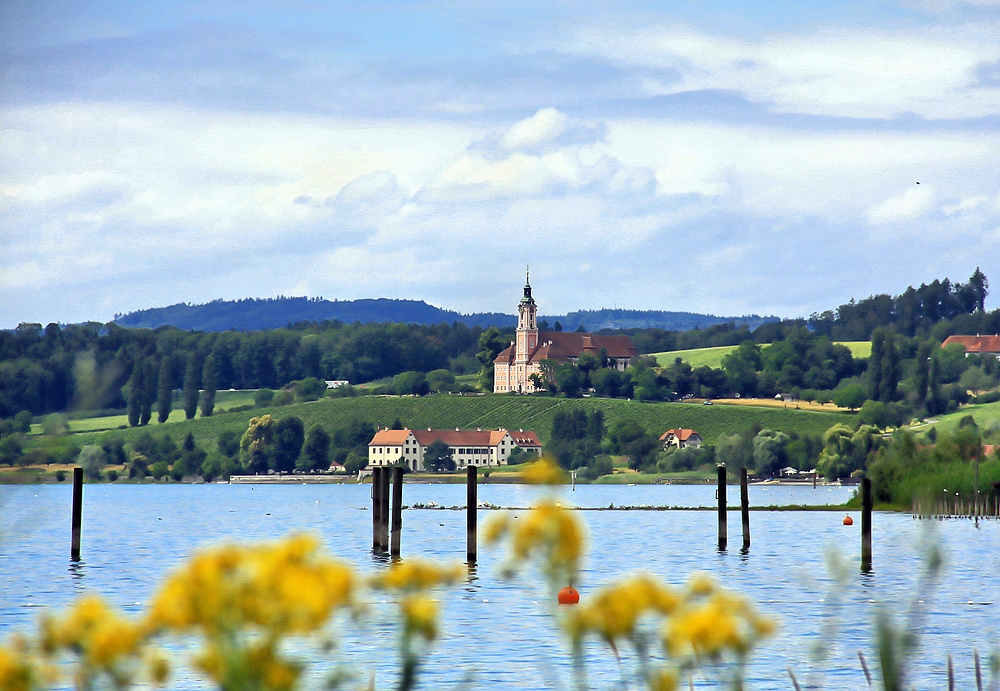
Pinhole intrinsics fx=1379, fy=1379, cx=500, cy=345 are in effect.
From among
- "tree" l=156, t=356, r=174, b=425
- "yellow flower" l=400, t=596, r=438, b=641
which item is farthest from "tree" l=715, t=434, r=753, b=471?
"yellow flower" l=400, t=596, r=438, b=641

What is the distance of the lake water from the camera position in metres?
22.4

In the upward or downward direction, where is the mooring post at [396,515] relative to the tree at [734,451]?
downward

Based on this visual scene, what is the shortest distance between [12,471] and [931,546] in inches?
211

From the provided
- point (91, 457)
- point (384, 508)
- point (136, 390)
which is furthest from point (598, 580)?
point (136, 390)

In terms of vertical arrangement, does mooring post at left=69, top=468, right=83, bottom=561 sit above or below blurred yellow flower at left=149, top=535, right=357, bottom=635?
below

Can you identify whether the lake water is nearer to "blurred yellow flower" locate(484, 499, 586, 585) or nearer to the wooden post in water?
"blurred yellow flower" locate(484, 499, 586, 585)

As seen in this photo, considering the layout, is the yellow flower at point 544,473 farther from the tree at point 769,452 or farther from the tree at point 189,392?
the tree at point 769,452

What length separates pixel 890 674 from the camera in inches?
267

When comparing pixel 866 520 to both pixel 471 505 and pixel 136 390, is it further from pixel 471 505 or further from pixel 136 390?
pixel 136 390

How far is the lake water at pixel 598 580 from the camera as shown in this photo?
2244cm

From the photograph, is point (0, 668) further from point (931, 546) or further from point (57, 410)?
point (931, 546)

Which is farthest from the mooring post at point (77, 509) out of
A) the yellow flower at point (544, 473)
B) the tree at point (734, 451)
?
the tree at point (734, 451)

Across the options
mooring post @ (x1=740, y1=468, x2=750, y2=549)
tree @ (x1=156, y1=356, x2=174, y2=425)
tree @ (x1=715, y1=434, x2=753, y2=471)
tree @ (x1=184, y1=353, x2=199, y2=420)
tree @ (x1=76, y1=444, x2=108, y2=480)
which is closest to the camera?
tree @ (x1=76, y1=444, x2=108, y2=480)

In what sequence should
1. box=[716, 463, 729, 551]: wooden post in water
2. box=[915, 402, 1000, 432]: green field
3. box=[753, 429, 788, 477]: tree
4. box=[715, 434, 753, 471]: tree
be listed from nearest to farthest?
1. box=[716, 463, 729, 551]: wooden post in water
2. box=[753, 429, 788, 477]: tree
3. box=[715, 434, 753, 471]: tree
4. box=[915, 402, 1000, 432]: green field
